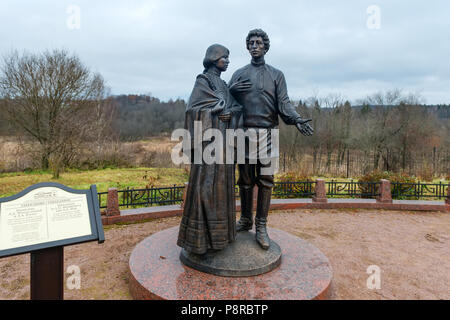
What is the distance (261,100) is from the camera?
359 centimetres

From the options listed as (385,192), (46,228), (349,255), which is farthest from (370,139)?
(46,228)

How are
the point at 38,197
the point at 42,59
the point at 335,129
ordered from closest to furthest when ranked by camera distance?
the point at 38,197 → the point at 42,59 → the point at 335,129

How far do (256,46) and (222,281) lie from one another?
3.06m

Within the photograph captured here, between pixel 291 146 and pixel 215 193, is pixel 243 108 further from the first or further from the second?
pixel 291 146

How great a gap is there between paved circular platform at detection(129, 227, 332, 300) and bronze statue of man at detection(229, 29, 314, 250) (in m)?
0.55

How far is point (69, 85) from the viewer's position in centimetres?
1747

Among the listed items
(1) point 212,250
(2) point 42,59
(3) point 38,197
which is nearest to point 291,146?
(2) point 42,59

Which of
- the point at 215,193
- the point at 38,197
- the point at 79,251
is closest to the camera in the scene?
the point at 38,197

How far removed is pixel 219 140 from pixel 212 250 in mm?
1439

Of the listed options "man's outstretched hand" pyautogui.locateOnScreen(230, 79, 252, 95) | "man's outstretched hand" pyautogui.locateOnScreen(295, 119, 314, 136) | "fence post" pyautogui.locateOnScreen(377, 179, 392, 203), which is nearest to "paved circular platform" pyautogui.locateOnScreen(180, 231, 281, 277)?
"man's outstretched hand" pyautogui.locateOnScreen(295, 119, 314, 136)

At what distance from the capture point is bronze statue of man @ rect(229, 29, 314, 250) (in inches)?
141

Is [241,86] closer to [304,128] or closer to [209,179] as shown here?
[304,128]

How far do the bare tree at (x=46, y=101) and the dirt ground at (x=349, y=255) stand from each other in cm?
1308
